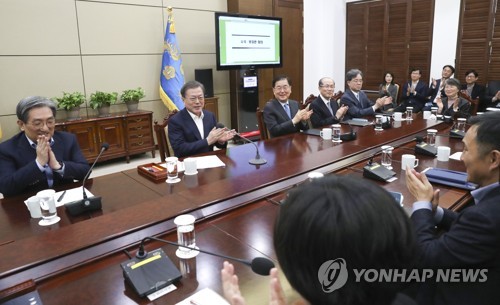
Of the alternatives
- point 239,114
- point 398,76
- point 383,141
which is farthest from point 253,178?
point 398,76

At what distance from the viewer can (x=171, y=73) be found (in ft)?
17.4

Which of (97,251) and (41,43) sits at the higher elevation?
(41,43)

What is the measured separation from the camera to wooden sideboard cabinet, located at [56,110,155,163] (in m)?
4.61

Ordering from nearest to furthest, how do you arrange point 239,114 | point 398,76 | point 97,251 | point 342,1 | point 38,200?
point 97,251, point 38,200, point 239,114, point 398,76, point 342,1

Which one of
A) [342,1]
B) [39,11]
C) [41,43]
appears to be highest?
[342,1]

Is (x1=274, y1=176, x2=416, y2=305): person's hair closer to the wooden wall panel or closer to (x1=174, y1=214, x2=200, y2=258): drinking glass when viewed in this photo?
(x1=174, y1=214, x2=200, y2=258): drinking glass

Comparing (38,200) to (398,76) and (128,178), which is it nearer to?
(128,178)

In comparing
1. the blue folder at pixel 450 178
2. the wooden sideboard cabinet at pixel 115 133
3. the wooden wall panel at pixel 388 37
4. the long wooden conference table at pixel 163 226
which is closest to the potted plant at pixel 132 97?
the wooden sideboard cabinet at pixel 115 133

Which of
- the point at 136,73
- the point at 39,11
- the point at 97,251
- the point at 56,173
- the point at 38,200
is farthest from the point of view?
the point at 136,73

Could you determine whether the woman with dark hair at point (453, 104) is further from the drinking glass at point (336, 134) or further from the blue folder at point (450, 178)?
the blue folder at point (450, 178)

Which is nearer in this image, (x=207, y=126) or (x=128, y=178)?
(x=128, y=178)

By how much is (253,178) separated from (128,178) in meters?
0.75

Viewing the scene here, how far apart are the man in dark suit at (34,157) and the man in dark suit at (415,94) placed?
5.92m

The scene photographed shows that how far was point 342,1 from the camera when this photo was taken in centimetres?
804
